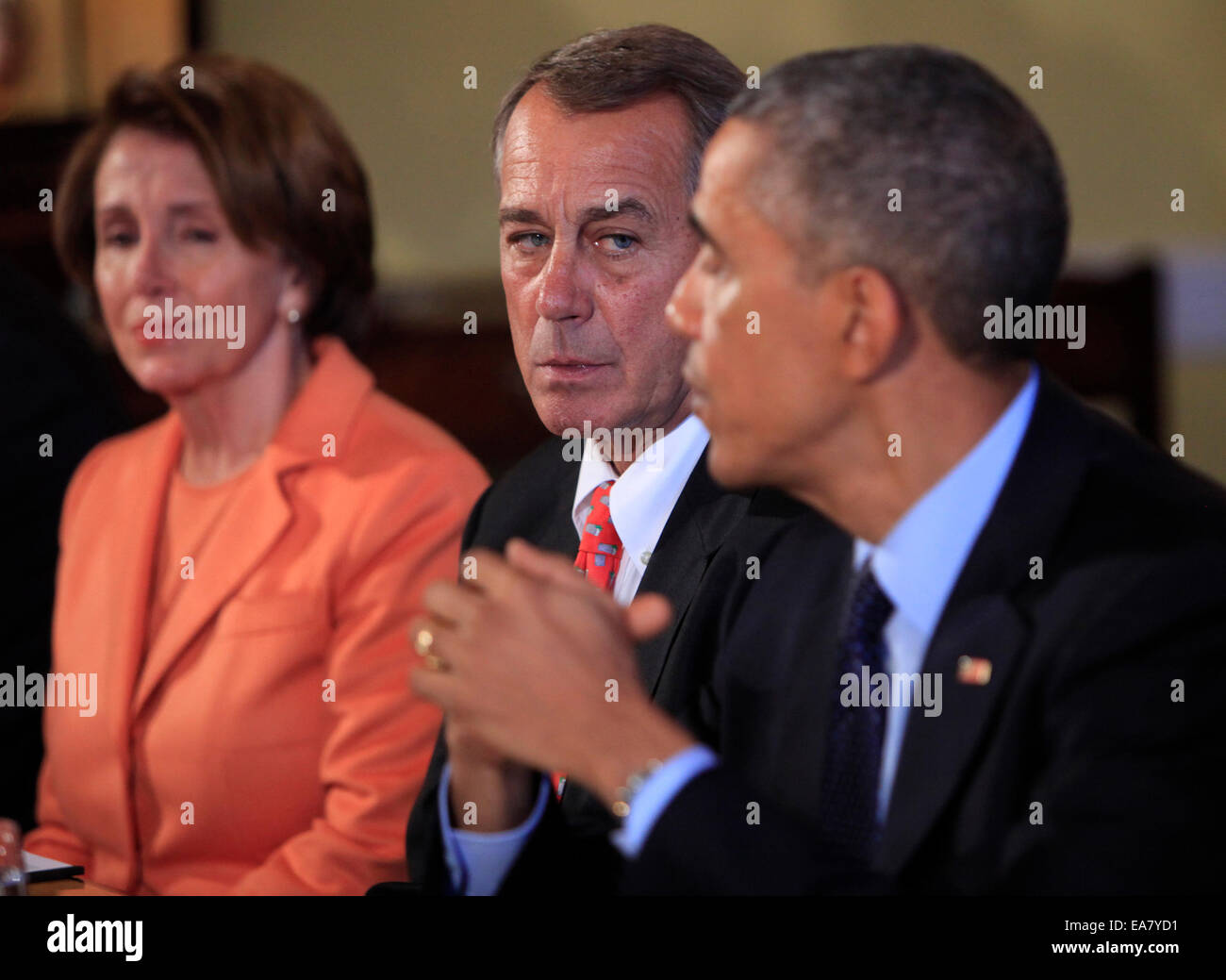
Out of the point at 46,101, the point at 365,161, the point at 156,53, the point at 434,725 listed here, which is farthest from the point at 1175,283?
the point at 46,101

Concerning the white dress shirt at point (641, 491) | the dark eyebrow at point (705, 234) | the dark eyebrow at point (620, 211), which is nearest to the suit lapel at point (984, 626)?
the dark eyebrow at point (705, 234)

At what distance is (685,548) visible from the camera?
1.65 meters

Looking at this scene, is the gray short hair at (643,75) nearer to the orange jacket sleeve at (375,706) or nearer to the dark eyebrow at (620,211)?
the dark eyebrow at (620,211)

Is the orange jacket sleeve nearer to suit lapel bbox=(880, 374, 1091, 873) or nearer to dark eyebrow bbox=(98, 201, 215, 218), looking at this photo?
dark eyebrow bbox=(98, 201, 215, 218)

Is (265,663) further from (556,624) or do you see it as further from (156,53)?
(156,53)

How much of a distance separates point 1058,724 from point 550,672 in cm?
38

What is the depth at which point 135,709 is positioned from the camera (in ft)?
7.07

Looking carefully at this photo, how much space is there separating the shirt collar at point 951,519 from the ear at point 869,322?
4.2 inches

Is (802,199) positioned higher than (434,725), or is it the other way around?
(802,199)

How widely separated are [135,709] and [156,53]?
3215 millimetres

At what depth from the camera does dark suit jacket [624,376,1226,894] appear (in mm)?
1034

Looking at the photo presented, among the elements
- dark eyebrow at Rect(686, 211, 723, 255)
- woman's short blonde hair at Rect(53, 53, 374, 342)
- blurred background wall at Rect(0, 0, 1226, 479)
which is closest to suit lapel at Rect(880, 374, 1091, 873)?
dark eyebrow at Rect(686, 211, 723, 255)

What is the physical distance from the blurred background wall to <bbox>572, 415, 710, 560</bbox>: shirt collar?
2392 mm

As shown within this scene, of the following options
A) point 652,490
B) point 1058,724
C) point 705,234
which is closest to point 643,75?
point 652,490
